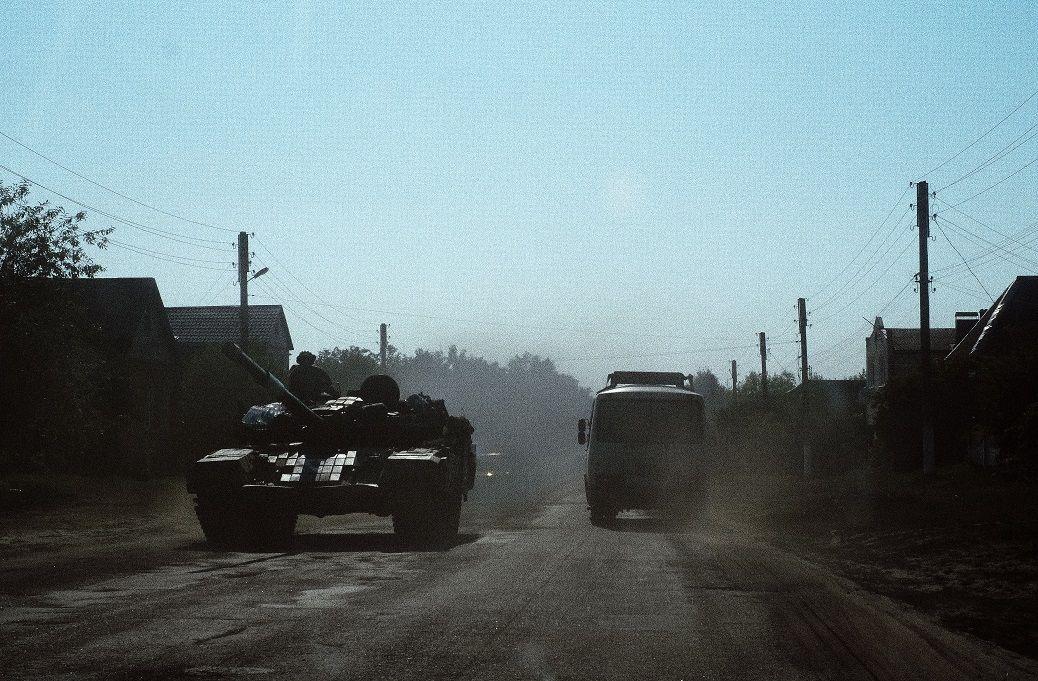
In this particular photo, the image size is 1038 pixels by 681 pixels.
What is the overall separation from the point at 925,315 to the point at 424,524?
22.7m

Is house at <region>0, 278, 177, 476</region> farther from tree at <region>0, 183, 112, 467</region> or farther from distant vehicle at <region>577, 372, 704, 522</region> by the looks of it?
distant vehicle at <region>577, 372, 704, 522</region>

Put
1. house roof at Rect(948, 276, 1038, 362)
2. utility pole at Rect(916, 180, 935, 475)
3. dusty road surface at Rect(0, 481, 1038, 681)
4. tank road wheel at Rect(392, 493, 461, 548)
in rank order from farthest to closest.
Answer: house roof at Rect(948, 276, 1038, 362)
utility pole at Rect(916, 180, 935, 475)
tank road wheel at Rect(392, 493, 461, 548)
dusty road surface at Rect(0, 481, 1038, 681)

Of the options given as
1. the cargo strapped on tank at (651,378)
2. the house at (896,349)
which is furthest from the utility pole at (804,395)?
the cargo strapped on tank at (651,378)

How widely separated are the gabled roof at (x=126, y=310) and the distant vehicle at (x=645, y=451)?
84.5ft

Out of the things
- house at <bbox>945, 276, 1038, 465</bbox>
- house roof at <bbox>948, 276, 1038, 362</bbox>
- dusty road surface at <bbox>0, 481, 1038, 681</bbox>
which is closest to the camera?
dusty road surface at <bbox>0, 481, 1038, 681</bbox>

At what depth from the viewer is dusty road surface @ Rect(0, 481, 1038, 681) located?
7.27 meters

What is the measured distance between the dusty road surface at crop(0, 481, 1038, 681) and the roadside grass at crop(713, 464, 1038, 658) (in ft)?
2.22

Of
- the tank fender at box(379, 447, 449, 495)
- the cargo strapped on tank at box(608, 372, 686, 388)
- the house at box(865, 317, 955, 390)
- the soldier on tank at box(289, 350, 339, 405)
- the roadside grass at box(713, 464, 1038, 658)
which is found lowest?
the roadside grass at box(713, 464, 1038, 658)

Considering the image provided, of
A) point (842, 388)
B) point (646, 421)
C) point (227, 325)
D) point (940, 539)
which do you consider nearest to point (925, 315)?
point (646, 421)

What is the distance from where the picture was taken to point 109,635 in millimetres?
8109

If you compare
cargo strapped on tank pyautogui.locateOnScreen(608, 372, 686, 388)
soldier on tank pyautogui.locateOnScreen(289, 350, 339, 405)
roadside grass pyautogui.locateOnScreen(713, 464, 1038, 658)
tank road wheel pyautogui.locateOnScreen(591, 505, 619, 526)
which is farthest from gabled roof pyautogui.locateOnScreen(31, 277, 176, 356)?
soldier on tank pyautogui.locateOnScreen(289, 350, 339, 405)

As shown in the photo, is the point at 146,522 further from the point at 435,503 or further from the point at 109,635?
the point at 109,635

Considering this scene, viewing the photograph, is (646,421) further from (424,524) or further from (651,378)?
(424,524)

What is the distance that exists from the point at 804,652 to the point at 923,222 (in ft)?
98.4
